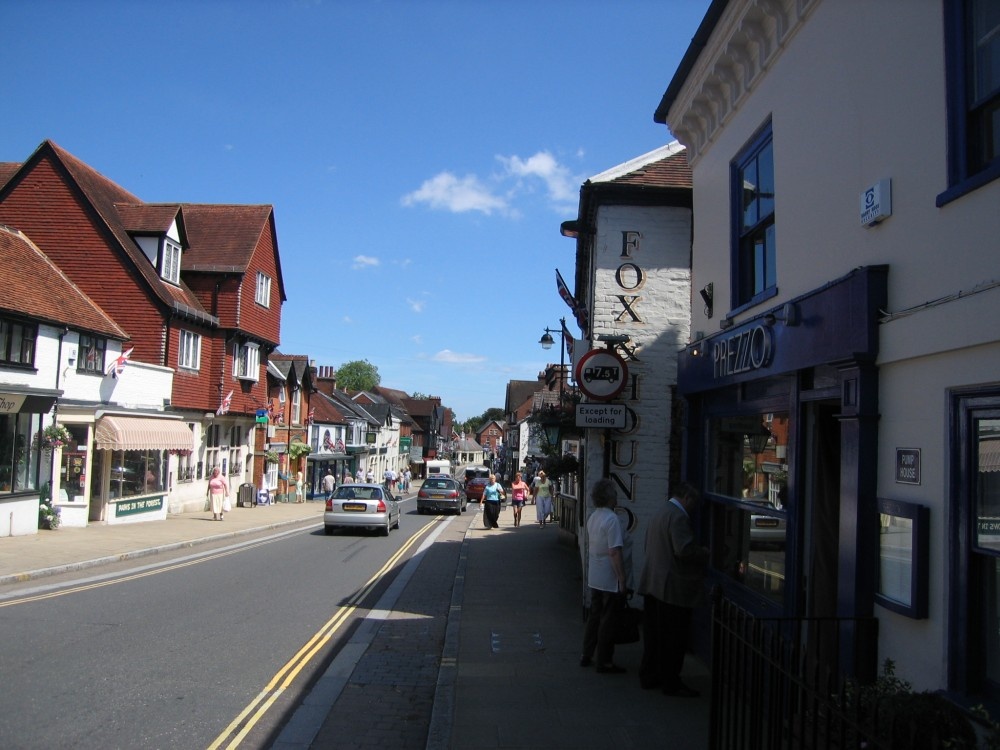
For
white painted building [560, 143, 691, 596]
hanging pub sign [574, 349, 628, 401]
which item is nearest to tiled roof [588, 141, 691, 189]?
white painted building [560, 143, 691, 596]

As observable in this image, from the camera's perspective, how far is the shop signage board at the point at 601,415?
9.66 metres

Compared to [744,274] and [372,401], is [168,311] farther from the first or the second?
[372,401]

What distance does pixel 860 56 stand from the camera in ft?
16.6

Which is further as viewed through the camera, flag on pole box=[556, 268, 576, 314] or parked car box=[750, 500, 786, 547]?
flag on pole box=[556, 268, 576, 314]

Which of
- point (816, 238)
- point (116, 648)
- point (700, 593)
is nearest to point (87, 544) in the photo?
point (116, 648)

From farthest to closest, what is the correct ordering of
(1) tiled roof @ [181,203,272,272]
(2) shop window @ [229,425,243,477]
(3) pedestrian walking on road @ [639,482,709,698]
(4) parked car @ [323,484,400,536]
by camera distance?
(2) shop window @ [229,425,243,477], (1) tiled roof @ [181,203,272,272], (4) parked car @ [323,484,400,536], (3) pedestrian walking on road @ [639,482,709,698]

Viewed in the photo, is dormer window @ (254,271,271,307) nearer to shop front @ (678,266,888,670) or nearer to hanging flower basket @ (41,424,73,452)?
hanging flower basket @ (41,424,73,452)

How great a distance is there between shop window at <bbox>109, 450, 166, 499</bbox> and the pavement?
23.2 ft

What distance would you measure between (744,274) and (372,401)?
76.7m

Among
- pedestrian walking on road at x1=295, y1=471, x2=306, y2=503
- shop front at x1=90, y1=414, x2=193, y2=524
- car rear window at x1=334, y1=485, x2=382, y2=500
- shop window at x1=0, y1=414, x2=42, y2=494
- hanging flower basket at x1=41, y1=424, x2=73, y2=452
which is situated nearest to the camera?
shop window at x1=0, y1=414, x2=42, y2=494

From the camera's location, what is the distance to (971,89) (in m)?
4.02

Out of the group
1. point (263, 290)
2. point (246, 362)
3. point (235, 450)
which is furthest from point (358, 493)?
point (263, 290)

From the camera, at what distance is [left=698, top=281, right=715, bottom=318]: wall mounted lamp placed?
8.05 metres

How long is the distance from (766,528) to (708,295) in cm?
258
